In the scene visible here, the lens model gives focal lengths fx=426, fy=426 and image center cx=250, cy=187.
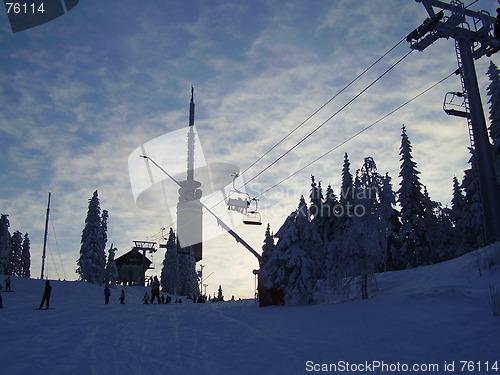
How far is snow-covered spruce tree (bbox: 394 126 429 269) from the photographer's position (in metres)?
44.1

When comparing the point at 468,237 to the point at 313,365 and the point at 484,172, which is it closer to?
the point at 484,172

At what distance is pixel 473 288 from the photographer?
504 inches

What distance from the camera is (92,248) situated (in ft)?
213

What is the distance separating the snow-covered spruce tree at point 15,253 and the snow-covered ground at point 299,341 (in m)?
109

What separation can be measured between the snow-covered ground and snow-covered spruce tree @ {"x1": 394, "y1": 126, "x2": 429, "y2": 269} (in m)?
29.8

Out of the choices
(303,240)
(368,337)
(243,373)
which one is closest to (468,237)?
(303,240)

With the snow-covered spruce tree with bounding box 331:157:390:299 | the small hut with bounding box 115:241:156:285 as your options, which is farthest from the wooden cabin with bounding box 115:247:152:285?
Result: the snow-covered spruce tree with bounding box 331:157:390:299

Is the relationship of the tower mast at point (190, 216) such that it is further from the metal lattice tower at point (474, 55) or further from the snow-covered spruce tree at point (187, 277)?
the metal lattice tower at point (474, 55)

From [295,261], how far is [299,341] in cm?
1245

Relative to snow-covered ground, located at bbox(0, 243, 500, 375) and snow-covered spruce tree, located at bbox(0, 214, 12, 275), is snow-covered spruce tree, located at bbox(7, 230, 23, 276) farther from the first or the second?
snow-covered ground, located at bbox(0, 243, 500, 375)

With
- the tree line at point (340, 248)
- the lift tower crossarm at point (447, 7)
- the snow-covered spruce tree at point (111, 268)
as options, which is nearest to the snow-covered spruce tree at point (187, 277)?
the snow-covered spruce tree at point (111, 268)

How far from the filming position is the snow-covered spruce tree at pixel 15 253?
10962 cm

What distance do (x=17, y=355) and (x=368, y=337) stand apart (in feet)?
24.4

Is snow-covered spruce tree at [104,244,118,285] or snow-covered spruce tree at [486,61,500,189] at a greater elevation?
snow-covered spruce tree at [486,61,500,189]
